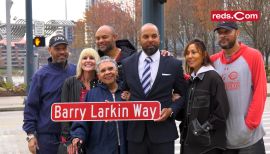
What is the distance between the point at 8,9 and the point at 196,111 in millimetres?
23123

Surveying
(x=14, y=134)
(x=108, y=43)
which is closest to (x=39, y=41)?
(x=14, y=134)

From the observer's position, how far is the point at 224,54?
176 inches

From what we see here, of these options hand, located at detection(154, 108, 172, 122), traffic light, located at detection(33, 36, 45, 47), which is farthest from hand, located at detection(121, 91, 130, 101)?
traffic light, located at detection(33, 36, 45, 47)

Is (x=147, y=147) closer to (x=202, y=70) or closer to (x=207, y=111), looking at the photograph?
(x=207, y=111)

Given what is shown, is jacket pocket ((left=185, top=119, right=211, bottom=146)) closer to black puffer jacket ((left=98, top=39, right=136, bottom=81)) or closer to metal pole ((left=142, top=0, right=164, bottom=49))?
black puffer jacket ((left=98, top=39, right=136, bottom=81))

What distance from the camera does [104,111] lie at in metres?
4.21

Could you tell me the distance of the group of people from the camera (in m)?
4.26

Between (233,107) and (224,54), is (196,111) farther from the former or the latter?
(224,54)

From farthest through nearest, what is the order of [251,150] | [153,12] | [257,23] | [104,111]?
[257,23], [153,12], [251,150], [104,111]

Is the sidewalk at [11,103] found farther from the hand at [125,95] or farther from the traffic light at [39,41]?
the hand at [125,95]

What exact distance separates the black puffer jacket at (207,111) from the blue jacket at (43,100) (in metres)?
1.51

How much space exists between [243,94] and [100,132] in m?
1.37

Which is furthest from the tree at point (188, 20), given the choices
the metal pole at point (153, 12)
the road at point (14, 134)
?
the metal pole at point (153, 12)

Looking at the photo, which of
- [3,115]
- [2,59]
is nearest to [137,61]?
[3,115]
